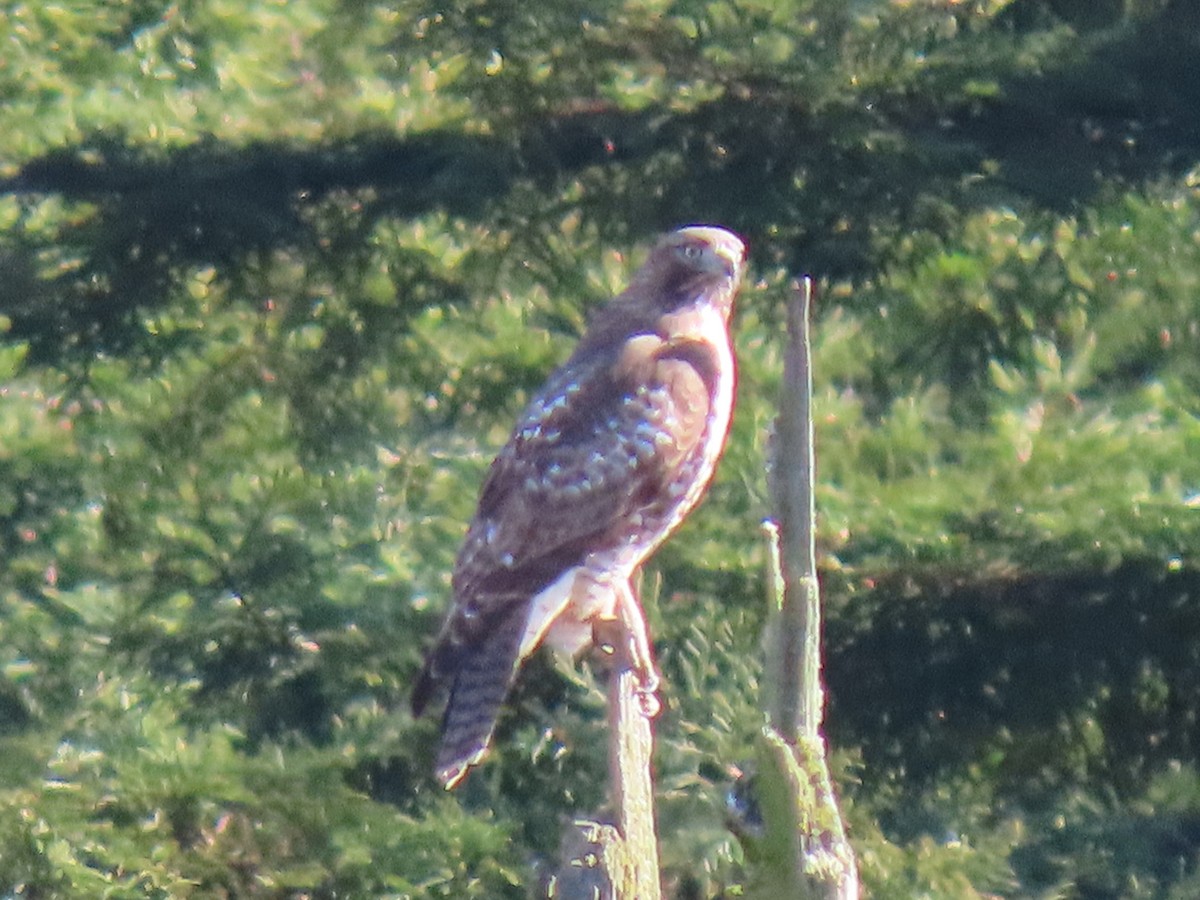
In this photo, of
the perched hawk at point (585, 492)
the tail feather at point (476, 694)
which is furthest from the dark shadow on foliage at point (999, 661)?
the tail feather at point (476, 694)

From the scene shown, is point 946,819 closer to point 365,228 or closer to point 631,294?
point 631,294

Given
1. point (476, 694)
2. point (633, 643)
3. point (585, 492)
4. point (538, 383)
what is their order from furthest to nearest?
point (538, 383)
point (585, 492)
point (476, 694)
point (633, 643)

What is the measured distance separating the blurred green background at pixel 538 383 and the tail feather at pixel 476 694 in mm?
1107

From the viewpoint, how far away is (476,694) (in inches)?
138

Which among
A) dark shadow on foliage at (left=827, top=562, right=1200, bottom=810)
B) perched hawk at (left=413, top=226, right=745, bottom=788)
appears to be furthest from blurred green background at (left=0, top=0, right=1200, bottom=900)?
perched hawk at (left=413, top=226, right=745, bottom=788)

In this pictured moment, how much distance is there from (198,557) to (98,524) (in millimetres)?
496

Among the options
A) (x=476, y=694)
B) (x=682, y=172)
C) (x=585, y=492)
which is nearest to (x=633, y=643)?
(x=476, y=694)

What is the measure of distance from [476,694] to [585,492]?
2.14 ft

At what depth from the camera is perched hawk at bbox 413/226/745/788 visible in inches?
Answer: 149

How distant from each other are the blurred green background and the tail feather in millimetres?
1107

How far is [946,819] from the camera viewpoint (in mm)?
5281

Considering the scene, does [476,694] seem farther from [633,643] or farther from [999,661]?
[999,661]

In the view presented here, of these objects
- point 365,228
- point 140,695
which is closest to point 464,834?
point 140,695

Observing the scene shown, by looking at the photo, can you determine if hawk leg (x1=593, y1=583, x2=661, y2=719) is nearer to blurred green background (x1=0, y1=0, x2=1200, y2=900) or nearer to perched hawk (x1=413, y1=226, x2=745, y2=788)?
perched hawk (x1=413, y1=226, x2=745, y2=788)
